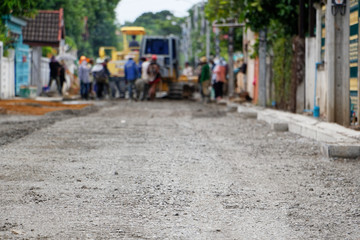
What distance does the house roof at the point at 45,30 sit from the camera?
42.8 meters

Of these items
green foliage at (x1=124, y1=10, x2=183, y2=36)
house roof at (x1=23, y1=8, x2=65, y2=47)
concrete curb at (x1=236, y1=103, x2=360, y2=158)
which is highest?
green foliage at (x1=124, y1=10, x2=183, y2=36)

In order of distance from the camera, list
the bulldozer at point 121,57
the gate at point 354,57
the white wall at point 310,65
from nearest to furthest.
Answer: the gate at point 354,57 < the white wall at point 310,65 < the bulldozer at point 121,57

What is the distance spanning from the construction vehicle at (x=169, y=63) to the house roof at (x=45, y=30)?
7147 mm

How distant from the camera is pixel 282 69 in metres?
22.6

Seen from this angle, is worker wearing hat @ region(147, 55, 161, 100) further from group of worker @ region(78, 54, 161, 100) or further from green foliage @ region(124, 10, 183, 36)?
green foliage @ region(124, 10, 183, 36)

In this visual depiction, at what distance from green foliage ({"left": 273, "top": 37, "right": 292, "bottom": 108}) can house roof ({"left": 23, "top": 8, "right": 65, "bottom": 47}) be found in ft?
70.1

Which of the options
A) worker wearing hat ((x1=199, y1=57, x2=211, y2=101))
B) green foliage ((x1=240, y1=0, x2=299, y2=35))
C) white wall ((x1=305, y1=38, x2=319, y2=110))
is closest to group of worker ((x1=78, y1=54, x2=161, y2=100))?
worker wearing hat ((x1=199, y1=57, x2=211, y2=101))

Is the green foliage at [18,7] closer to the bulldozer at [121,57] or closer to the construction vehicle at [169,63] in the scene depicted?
the construction vehicle at [169,63]

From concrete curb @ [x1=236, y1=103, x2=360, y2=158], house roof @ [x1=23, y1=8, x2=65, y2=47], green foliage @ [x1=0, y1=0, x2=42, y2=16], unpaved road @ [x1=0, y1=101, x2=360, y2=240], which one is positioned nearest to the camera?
unpaved road @ [x1=0, y1=101, x2=360, y2=240]

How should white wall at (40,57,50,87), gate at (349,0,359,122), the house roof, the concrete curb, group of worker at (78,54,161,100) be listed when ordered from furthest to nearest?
the house roof
white wall at (40,57,50,87)
group of worker at (78,54,161,100)
gate at (349,0,359,122)
the concrete curb

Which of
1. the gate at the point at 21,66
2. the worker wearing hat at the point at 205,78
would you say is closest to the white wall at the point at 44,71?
the gate at the point at 21,66

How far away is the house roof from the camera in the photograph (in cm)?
4278

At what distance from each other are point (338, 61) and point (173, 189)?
26.0 ft

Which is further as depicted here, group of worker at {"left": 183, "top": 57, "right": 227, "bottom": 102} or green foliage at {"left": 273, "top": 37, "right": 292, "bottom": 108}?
group of worker at {"left": 183, "top": 57, "right": 227, "bottom": 102}
